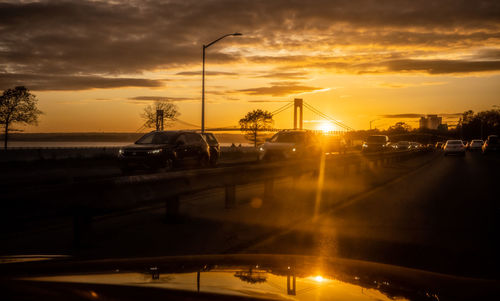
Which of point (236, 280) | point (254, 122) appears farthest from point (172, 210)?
point (254, 122)

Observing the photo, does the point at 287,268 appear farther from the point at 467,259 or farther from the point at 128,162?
the point at 128,162

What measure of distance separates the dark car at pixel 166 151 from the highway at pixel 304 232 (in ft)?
30.2

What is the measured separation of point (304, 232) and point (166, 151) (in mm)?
14197

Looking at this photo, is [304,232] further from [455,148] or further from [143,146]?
[455,148]

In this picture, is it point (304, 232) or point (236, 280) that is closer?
point (236, 280)

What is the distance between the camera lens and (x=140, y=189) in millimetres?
6918

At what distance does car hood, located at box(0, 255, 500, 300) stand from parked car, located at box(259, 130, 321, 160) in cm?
2229

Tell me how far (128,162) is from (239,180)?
1225 cm

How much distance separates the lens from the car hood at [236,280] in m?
2.21

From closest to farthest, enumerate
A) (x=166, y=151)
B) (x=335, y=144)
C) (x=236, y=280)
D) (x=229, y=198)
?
(x=236, y=280)
(x=229, y=198)
(x=166, y=151)
(x=335, y=144)

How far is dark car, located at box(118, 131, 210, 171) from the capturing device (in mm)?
20844

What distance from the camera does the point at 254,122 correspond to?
119m

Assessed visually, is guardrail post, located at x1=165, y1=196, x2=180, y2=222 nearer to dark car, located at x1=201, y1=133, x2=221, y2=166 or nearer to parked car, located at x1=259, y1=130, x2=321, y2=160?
dark car, located at x1=201, y1=133, x2=221, y2=166

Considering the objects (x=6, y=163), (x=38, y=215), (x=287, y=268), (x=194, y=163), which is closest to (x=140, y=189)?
(x=38, y=215)
